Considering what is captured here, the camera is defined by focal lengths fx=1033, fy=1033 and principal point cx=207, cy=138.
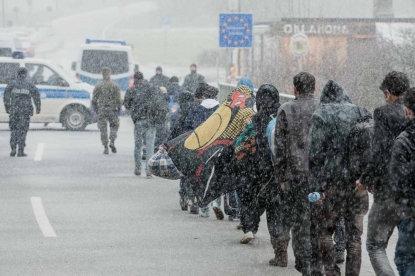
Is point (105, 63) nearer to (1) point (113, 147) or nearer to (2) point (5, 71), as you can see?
(2) point (5, 71)

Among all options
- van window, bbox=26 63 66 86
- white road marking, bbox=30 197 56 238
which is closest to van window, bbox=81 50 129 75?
van window, bbox=26 63 66 86

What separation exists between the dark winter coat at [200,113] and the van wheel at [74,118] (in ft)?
49.5

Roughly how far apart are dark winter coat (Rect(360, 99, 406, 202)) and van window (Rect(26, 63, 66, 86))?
19.6 meters

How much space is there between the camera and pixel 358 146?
7.82 metres

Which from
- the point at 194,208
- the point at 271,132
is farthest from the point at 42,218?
the point at 271,132

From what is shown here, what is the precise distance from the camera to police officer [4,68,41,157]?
19922 mm

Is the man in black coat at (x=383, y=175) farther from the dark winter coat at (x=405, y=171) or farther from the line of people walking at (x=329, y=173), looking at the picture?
the dark winter coat at (x=405, y=171)

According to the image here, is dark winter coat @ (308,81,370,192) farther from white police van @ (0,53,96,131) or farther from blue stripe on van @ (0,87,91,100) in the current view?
blue stripe on van @ (0,87,91,100)

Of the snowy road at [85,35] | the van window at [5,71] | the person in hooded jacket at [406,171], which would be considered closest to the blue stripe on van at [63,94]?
the van window at [5,71]

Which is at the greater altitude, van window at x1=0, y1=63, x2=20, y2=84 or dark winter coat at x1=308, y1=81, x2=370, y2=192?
dark winter coat at x1=308, y1=81, x2=370, y2=192

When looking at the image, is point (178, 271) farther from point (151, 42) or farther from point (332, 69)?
point (151, 42)

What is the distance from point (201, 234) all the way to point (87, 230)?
1262 millimetres

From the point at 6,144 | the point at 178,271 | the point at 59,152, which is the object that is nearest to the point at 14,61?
the point at 6,144

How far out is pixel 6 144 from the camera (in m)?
22.8
